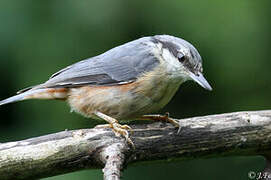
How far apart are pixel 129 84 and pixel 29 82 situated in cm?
111

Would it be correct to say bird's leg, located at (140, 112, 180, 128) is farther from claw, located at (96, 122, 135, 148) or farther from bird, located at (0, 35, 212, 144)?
claw, located at (96, 122, 135, 148)

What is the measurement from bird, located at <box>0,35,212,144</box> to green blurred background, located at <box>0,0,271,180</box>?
0.44m

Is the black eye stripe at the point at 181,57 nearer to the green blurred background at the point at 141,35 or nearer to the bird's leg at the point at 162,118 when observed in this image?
the bird's leg at the point at 162,118

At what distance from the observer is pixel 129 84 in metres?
4.09

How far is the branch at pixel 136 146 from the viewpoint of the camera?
137 inches

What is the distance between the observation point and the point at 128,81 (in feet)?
13.5

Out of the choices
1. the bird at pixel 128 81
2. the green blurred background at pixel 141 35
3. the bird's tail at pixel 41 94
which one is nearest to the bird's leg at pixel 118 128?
the bird at pixel 128 81

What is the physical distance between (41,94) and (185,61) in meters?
1.24

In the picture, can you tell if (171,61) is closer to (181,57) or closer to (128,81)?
(181,57)

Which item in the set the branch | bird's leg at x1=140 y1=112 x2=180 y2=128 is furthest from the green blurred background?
the branch

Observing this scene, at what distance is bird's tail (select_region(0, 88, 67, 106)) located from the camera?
14.0 feet

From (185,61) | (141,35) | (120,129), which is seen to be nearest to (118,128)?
(120,129)

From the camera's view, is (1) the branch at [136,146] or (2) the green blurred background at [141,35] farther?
(2) the green blurred background at [141,35]

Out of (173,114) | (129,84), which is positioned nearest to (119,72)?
(129,84)
